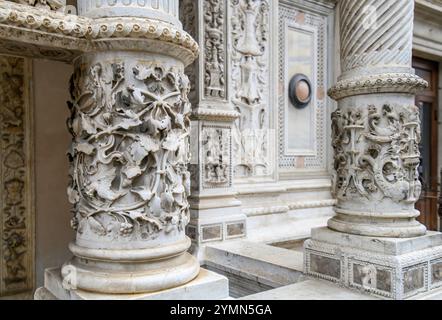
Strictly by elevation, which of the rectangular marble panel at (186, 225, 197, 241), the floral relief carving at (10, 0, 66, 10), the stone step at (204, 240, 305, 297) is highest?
the floral relief carving at (10, 0, 66, 10)

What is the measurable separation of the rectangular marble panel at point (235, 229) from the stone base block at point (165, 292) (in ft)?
6.04

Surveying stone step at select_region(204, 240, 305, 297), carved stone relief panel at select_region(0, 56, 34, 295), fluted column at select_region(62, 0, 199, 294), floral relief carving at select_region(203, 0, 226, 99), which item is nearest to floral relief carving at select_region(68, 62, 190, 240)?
fluted column at select_region(62, 0, 199, 294)

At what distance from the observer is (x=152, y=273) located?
1936mm

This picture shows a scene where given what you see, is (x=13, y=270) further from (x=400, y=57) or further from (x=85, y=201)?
(x=400, y=57)

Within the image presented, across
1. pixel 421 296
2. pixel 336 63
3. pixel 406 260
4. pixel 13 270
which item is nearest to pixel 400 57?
pixel 406 260

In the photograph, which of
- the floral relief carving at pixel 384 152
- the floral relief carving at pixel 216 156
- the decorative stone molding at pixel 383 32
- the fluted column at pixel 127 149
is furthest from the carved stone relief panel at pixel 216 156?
the fluted column at pixel 127 149

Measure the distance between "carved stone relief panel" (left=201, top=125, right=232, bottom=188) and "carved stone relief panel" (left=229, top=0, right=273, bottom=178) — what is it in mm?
437

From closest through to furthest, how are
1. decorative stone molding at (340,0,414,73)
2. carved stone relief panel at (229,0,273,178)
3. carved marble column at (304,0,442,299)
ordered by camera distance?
carved marble column at (304,0,442,299) → decorative stone molding at (340,0,414,73) → carved stone relief panel at (229,0,273,178)

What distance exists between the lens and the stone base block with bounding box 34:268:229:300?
1878mm

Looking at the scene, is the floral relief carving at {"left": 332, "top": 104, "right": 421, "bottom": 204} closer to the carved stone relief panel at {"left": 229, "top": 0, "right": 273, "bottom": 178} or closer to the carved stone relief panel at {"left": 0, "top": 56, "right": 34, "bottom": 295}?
the carved stone relief panel at {"left": 229, "top": 0, "right": 273, "bottom": 178}

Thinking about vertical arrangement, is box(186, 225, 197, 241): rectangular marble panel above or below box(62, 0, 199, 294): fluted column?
below

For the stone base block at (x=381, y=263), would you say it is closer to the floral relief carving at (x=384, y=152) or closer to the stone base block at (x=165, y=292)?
the floral relief carving at (x=384, y=152)

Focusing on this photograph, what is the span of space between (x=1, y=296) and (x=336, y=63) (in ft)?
15.8

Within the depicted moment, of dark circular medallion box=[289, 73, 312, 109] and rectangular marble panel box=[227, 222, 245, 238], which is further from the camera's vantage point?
dark circular medallion box=[289, 73, 312, 109]
